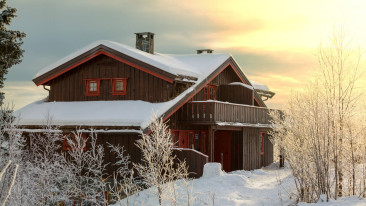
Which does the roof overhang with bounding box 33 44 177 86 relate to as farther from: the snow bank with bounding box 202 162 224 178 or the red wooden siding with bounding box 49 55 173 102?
the snow bank with bounding box 202 162 224 178

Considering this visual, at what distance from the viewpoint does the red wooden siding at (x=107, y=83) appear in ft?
75.4

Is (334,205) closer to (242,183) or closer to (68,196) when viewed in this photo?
(242,183)

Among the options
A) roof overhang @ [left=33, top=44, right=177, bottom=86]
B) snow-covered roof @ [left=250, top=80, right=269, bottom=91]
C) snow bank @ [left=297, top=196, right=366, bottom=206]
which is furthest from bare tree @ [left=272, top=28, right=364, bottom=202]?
snow-covered roof @ [left=250, top=80, right=269, bottom=91]

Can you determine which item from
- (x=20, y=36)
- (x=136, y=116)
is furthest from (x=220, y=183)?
(x=20, y=36)

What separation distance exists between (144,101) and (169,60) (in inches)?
168

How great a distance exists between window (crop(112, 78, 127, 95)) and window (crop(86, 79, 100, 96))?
108 cm

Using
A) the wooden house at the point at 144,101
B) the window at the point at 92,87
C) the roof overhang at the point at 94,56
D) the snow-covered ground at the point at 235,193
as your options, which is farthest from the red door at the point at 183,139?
the window at the point at 92,87

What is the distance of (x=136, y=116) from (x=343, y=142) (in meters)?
9.69

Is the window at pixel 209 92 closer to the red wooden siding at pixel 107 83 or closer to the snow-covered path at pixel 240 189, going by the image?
the red wooden siding at pixel 107 83

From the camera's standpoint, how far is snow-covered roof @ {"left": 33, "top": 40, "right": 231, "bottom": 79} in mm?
22562

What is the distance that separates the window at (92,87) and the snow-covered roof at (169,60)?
1714mm

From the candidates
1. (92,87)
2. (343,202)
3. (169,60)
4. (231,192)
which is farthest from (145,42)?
(343,202)

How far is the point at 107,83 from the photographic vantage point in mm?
24344

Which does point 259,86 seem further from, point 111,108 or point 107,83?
point 111,108
